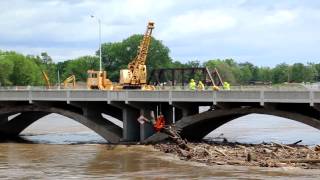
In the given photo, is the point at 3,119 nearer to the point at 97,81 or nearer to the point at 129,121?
the point at 97,81

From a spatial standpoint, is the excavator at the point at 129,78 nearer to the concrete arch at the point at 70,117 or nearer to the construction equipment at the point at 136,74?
the construction equipment at the point at 136,74

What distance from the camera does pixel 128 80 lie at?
6644 centimetres

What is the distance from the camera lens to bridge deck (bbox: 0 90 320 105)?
134 ft

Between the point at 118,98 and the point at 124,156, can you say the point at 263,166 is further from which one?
the point at 118,98

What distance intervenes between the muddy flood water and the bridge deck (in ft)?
12.2

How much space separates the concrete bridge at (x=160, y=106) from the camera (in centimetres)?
4200

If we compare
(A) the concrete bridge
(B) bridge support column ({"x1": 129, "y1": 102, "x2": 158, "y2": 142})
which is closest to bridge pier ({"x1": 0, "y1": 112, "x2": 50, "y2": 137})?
(A) the concrete bridge

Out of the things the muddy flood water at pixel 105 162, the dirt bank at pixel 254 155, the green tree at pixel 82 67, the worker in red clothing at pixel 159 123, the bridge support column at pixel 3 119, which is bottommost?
the muddy flood water at pixel 105 162

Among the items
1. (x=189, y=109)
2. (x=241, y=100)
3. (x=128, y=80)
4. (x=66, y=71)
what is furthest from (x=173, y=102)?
(x=66, y=71)

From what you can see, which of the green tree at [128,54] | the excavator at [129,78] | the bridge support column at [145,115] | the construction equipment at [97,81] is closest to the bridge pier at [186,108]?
the bridge support column at [145,115]

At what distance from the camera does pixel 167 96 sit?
153 ft

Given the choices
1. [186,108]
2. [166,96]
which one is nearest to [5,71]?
[186,108]

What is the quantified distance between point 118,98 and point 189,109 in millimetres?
5388

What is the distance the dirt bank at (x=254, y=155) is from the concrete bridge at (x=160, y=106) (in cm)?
255
